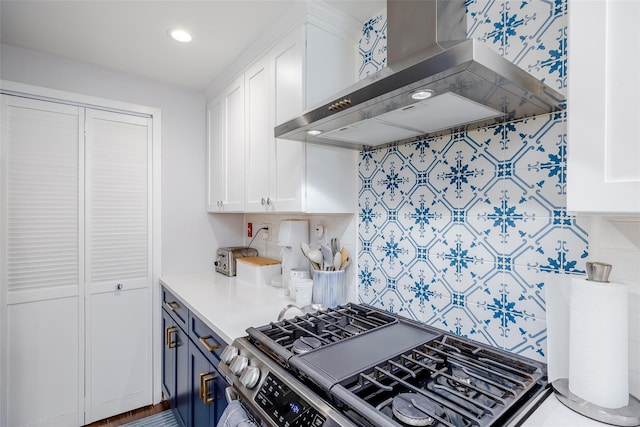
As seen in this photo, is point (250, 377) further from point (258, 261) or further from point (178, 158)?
point (178, 158)

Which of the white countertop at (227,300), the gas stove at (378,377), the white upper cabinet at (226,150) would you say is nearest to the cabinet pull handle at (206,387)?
the white countertop at (227,300)

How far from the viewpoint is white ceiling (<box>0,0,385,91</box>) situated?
151 cm

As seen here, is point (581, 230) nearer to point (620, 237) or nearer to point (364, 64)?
point (620, 237)

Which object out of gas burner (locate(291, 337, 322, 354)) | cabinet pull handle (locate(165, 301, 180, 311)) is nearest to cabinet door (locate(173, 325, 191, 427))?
cabinet pull handle (locate(165, 301, 180, 311))

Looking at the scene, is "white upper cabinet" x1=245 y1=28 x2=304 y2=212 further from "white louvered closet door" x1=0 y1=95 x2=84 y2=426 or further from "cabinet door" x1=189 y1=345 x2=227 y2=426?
"white louvered closet door" x1=0 y1=95 x2=84 y2=426

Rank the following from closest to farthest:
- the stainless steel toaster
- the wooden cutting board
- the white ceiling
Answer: the white ceiling < the wooden cutting board < the stainless steel toaster

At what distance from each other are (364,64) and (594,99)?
1.19 meters

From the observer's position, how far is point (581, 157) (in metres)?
0.65

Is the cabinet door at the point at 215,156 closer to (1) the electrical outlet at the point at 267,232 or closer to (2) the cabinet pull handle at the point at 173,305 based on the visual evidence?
(1) the electrical outlet at the point at 267,232

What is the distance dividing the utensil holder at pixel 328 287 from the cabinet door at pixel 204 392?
58cm

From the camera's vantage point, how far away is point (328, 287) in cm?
163

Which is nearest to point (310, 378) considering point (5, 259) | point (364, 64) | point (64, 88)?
point (364, 64)

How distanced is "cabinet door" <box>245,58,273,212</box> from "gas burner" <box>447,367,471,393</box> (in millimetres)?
1170

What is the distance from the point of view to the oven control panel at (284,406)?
806 mm
